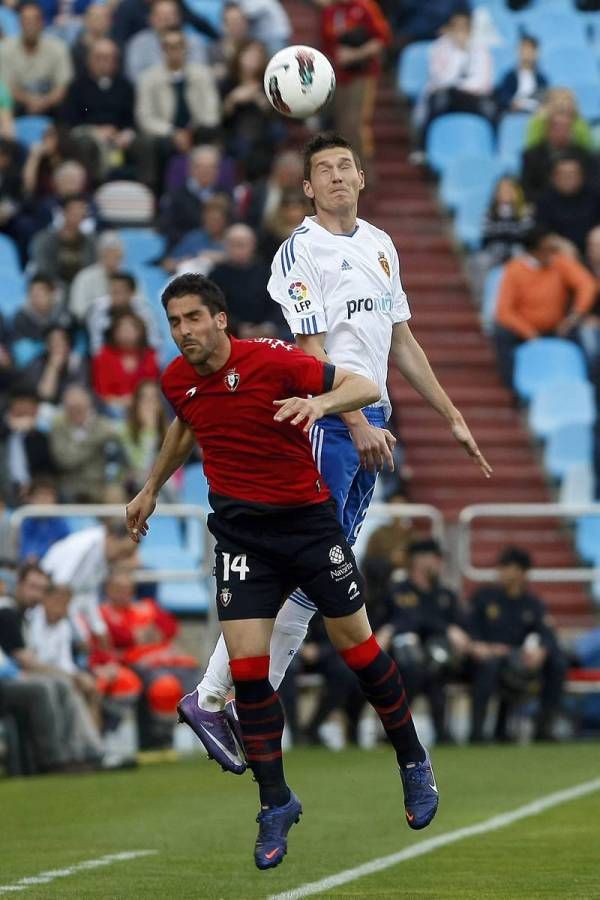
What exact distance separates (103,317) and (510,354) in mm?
3950

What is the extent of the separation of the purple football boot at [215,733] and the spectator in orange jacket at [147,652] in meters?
7.24

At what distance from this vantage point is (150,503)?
9.05 m

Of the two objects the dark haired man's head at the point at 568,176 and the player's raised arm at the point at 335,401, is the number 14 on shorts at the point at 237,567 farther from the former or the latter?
the dark haired man's head at the point at 568,176

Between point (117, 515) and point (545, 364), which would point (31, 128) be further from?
point (117, 515)

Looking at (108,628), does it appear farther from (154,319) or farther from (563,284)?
(563,284)

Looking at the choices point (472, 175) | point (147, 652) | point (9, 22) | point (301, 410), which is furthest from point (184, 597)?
point (301, 410)

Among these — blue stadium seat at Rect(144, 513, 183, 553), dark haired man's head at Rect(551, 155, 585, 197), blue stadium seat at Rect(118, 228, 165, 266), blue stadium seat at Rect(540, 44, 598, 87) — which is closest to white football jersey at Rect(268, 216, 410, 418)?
blue stadium seat at Rect(144, 513, 183, 553)

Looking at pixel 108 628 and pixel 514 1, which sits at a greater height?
pixel 514 1

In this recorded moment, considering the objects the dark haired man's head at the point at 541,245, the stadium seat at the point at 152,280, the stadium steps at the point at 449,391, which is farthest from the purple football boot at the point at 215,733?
the dark haired man's head at the point at 541,245

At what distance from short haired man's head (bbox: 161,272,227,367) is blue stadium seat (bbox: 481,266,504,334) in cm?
1276

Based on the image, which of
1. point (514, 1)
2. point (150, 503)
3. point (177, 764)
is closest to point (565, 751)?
point (177, 764)

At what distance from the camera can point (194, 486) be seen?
1877 cm

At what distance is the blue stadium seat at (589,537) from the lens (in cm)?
1888

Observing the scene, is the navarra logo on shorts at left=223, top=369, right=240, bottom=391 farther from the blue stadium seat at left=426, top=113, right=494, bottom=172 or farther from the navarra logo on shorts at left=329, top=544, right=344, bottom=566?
the blue stadium seat at left=426, top=113, right=494, bottom=172
